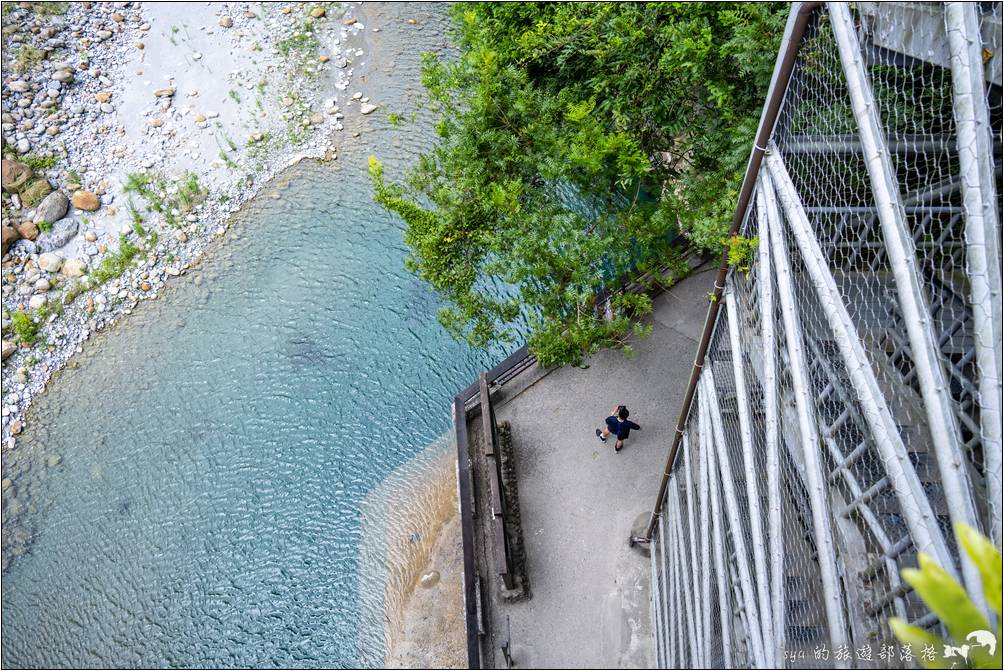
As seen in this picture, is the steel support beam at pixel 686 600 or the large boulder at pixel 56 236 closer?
the steel support beam at pixel 686 600

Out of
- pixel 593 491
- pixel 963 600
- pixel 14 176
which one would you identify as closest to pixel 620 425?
pixel 593 491

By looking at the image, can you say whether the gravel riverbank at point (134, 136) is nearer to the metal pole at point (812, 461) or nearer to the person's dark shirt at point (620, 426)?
the person's dark shirt at point (620, 426)

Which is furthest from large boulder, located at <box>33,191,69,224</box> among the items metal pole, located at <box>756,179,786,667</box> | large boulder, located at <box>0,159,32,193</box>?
metal pole, located at <box>756,179,786,667</box>

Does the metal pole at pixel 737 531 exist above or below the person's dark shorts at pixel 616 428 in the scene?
below

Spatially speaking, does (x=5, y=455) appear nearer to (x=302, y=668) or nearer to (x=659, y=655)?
(x=302, y=668)

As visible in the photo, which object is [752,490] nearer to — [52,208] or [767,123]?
[767,123]

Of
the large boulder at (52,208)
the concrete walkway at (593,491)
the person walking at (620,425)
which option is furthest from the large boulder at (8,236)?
the person walking at (620,425)

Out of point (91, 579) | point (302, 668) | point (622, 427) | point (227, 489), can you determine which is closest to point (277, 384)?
point (227, 489)

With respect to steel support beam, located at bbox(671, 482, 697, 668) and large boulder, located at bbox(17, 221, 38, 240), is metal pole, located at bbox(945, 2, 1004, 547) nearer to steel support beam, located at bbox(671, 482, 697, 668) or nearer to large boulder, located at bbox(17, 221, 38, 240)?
steel support beam, located at bbox(671, 482, 697, 668)
